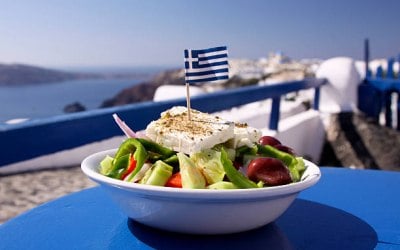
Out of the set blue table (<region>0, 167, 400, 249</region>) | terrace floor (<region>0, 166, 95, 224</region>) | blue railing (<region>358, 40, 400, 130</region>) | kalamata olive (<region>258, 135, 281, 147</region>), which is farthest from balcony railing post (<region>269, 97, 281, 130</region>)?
kalamata olive (<region>258, 135, 281, 147</region>)

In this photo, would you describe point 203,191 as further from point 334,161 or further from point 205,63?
point 334,161

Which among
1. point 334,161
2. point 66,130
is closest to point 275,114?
point 334,161

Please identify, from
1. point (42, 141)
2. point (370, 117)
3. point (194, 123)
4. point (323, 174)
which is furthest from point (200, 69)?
point (370, 117)

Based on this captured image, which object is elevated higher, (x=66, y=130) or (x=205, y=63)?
(x=205, y=63)

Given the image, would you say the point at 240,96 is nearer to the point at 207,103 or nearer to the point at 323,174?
the point at 207,103

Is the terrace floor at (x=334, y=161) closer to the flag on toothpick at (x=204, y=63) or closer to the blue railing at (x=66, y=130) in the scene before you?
the blue railing at (x=66, y=130)
